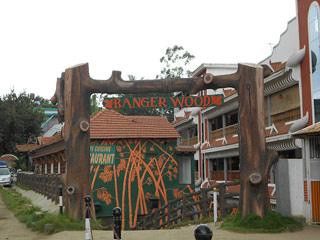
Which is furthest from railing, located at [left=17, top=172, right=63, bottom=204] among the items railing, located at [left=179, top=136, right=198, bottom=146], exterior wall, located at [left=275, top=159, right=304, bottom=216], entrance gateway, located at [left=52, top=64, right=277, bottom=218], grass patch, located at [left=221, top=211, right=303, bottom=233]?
railing, located at [left=179, top=136, right=198, bottom=146]

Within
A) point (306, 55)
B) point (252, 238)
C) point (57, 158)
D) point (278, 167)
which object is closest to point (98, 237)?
point (252, 238)

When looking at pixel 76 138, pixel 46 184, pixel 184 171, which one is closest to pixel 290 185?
pixel 76 138

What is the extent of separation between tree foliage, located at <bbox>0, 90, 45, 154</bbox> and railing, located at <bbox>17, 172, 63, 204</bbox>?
16639 millimetres

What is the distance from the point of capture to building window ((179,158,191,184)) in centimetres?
2867

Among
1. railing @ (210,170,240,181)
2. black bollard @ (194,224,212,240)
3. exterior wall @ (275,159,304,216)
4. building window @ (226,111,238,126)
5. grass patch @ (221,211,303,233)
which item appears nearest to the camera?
black bollard @ (194,224,212,240)

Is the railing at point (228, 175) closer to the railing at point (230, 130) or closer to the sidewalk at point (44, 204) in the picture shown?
the railing at point (230, 130)

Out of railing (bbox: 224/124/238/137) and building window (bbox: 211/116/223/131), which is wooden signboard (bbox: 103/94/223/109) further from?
building window (bbox: 211/116/223/131)

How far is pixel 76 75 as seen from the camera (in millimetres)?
14500

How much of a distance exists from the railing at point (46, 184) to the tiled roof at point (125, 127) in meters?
3.16

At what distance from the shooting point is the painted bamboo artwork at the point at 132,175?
25.9m

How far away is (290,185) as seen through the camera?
14.7m

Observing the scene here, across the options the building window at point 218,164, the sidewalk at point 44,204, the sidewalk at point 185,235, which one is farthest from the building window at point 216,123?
the sidewalk at point 185,235

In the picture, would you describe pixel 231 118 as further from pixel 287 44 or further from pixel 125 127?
pixel 287 44

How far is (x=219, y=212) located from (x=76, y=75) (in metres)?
6.54
